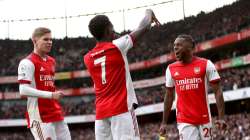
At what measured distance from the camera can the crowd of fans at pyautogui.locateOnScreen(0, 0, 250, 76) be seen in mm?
41469

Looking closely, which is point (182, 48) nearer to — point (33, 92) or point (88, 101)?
point (33, 92)

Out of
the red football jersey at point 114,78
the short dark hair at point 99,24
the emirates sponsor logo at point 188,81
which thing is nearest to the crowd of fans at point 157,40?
the emirates sponsor logo at point 188,81

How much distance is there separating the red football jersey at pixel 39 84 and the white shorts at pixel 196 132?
191cm

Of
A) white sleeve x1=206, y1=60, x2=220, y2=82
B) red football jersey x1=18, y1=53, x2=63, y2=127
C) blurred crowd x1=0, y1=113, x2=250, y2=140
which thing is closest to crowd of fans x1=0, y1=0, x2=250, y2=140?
blurred crowd x1=0, y1=113, x2=250, y2=140

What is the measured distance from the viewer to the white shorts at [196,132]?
7.44 metres

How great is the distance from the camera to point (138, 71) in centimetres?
5303

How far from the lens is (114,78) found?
5691 mm

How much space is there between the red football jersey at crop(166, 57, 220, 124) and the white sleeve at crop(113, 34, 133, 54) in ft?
7.50

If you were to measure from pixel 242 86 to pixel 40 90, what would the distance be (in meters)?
28.6

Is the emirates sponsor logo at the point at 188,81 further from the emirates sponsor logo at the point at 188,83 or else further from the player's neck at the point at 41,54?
the player's neck at the point at 41,54

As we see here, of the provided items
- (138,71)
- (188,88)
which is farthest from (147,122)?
(188,88)

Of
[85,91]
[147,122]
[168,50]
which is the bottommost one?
[147,122]

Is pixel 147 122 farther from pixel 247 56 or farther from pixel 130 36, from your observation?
pixel 130 36

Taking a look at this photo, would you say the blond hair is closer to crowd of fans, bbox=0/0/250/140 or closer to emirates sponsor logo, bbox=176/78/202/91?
emirates sponsor logo, bbox=176/78/202/91
